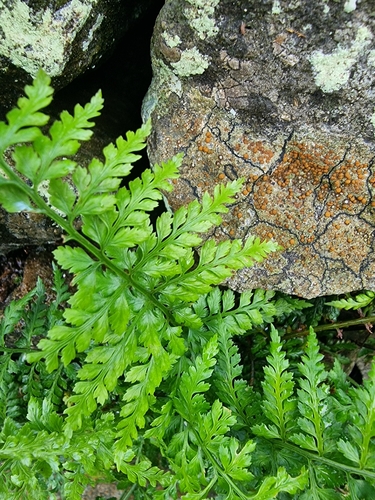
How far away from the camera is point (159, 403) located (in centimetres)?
217

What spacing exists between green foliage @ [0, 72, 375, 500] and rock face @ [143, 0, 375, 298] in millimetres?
301

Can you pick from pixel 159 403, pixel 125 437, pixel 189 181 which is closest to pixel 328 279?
pixel 189 181

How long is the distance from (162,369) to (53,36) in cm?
146

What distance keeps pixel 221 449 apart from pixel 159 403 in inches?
17.8

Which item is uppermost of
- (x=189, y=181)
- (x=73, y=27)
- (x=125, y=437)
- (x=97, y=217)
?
(x=73, y=27)

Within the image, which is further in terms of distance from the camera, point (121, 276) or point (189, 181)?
point (189, 181)

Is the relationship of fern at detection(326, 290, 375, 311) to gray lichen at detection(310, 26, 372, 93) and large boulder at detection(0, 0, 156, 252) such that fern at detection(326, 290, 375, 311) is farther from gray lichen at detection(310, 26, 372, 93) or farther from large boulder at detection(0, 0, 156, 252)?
large boulder at detection(0, 0, 156, 252)

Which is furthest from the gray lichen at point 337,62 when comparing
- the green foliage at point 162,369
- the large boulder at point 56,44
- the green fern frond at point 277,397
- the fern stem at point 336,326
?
the fern stem at point 336,326

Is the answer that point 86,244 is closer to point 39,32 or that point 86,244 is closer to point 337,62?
point 39,32

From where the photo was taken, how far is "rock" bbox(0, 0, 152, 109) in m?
1.86

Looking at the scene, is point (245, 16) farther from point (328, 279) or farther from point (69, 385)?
point (69, 385)

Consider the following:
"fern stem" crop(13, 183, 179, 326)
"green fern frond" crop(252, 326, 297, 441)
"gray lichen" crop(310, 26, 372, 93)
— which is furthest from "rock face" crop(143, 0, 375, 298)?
"fern stem" crop(13, 183, 179, 326)

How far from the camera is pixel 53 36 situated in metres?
1.91

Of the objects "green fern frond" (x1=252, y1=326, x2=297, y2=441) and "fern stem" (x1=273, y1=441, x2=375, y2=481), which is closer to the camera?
"fern stem" (x1=273, y1=441, x2=375, y2=481)
